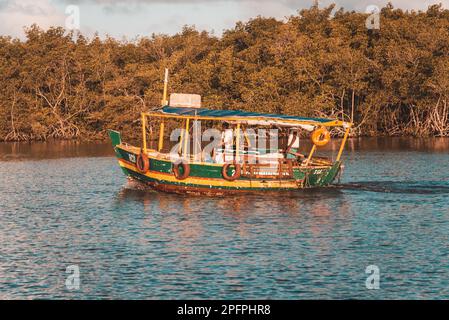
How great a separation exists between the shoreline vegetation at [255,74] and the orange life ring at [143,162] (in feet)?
165

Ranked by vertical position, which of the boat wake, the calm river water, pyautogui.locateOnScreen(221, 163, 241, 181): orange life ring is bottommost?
the calm river water

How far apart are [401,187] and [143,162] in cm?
1465

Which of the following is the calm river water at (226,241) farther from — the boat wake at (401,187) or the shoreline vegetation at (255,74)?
the shoreline vegetation at (255,74)

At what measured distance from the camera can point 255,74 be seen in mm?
99250

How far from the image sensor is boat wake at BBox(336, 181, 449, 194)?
47.5 metres

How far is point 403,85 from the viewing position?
307 feet

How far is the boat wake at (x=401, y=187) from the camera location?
1871 inches

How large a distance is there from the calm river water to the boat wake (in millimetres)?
110

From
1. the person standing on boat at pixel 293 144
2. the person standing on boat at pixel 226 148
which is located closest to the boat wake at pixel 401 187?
the person standing on boat at pixel 293 144

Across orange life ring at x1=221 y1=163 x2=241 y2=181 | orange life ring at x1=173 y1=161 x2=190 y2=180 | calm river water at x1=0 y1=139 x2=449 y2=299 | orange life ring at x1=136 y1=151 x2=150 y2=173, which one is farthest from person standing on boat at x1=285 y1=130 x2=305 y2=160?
orange life ring at x1=136 y1=151 x2=150 y2=173

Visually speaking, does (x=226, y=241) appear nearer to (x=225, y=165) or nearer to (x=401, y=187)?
(x=225, y=165)

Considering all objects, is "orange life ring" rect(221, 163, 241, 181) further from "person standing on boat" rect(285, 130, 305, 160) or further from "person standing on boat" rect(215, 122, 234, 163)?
"person standing on boat" rect(285, 130, 305, 160)
